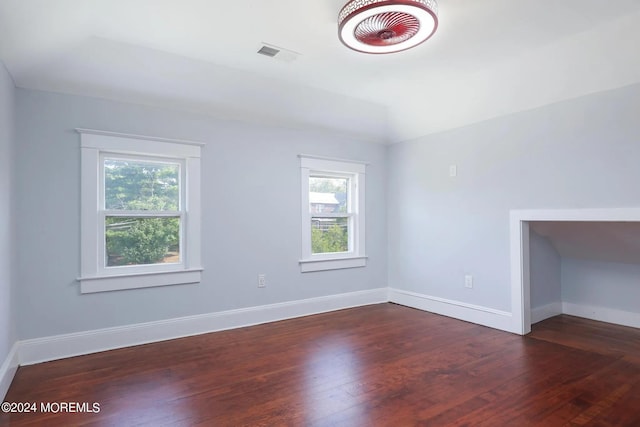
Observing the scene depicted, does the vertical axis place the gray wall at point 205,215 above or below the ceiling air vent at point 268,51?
below

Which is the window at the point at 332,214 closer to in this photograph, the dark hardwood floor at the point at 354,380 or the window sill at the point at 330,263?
the window sill at the point at 330,263

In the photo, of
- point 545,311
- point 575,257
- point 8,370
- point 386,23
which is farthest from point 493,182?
point 8,370

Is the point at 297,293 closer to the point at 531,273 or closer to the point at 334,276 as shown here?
the point at 334,276

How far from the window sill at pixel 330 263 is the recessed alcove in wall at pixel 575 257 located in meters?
1.77

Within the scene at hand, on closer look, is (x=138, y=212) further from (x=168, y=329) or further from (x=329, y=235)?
(x=329, y=235)

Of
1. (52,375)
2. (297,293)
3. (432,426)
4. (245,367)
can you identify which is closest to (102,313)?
(52,375)

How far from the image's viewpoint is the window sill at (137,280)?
2.99 m

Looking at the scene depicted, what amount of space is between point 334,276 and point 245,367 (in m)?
1.89

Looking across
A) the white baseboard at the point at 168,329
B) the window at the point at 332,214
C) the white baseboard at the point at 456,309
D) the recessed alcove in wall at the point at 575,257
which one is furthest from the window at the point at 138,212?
the recessed alcove in wall at the point at 575,257

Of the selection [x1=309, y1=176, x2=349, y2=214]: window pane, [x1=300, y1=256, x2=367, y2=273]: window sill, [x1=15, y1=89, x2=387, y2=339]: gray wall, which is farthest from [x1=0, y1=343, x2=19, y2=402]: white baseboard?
A: [x1=309, y1=176, x2=349, y2=214]: window pane

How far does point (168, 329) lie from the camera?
333 cm

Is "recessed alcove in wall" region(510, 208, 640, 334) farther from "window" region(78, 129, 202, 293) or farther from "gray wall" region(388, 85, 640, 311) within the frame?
"window" region(78, 129, 202, 293)

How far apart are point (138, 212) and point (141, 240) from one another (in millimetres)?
267

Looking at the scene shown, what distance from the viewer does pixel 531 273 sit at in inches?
149
